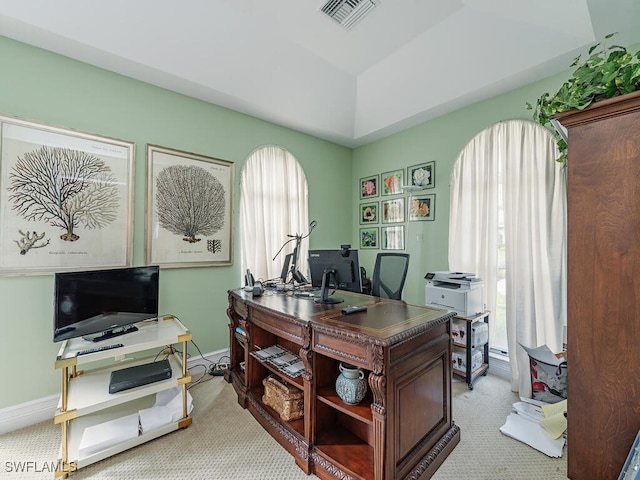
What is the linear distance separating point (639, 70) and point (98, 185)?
3.37 m

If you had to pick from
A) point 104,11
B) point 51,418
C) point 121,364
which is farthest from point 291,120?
point 51,418

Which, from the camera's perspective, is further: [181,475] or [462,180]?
[462,180]

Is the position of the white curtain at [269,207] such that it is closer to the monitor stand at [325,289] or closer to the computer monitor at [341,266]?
the computer monitor at [341,266]

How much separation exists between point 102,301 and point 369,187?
3.43 meters

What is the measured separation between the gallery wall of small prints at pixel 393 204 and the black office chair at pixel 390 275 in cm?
92

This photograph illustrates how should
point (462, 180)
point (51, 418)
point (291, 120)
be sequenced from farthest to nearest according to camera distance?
point (291, 120), point (462, 180), point (51, 418)

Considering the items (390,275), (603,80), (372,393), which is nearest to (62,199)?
(372,393)

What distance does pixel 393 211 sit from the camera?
3855 millimetres

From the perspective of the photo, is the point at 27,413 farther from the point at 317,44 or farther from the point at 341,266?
the point at 317,44

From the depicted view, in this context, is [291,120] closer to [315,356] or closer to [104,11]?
[104,11]

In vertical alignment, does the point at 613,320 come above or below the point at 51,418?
above

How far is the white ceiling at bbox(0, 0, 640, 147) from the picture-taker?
2047 millimetres

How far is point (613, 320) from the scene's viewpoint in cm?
108

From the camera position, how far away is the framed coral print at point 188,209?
2.71 meters
